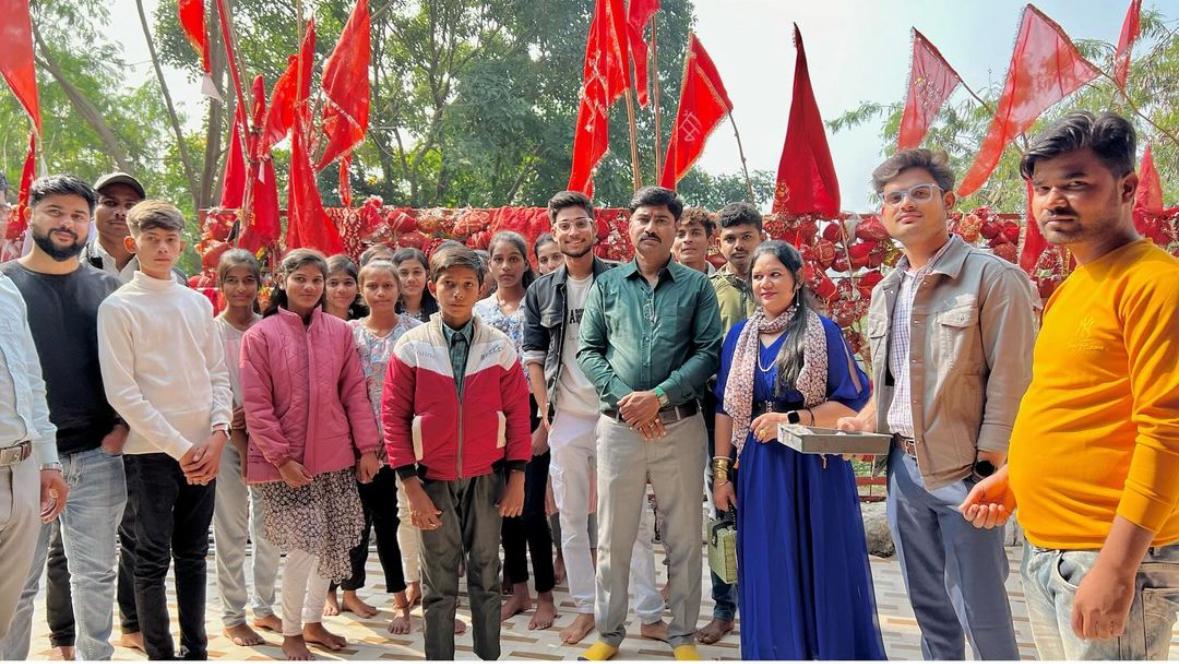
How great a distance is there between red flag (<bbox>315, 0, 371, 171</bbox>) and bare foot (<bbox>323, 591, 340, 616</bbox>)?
318 centimetres

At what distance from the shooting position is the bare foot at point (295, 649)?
2879 millimetres

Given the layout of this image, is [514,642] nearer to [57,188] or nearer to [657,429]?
[657,429]

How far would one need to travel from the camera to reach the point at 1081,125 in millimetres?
1411

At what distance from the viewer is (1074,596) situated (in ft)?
4.41

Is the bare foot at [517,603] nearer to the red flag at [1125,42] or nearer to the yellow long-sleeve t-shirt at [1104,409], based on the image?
the yellow long-sleeve t-shirt at [1104,409]

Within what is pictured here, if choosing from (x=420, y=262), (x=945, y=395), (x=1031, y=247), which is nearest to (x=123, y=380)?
(x=420, y=262)

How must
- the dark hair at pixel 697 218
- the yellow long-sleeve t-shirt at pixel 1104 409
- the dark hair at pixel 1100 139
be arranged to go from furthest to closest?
the dark hair at pixel 697 218
the dark hair at pixel 1100 139
the yellow long-sleeve t-shirt at pixel 1104 409

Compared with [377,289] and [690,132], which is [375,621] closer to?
[377,289]

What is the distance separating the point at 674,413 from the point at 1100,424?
5.15 feet

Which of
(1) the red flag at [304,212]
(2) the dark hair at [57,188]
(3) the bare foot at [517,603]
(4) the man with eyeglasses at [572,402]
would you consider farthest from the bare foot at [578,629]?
(1) the red flag at [304,212]

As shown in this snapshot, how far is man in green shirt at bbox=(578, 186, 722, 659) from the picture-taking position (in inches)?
110

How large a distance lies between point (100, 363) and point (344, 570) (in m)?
1.22

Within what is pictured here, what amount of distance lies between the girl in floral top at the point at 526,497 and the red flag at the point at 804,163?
76.4 inches

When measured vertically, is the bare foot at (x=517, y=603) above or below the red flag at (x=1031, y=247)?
below
